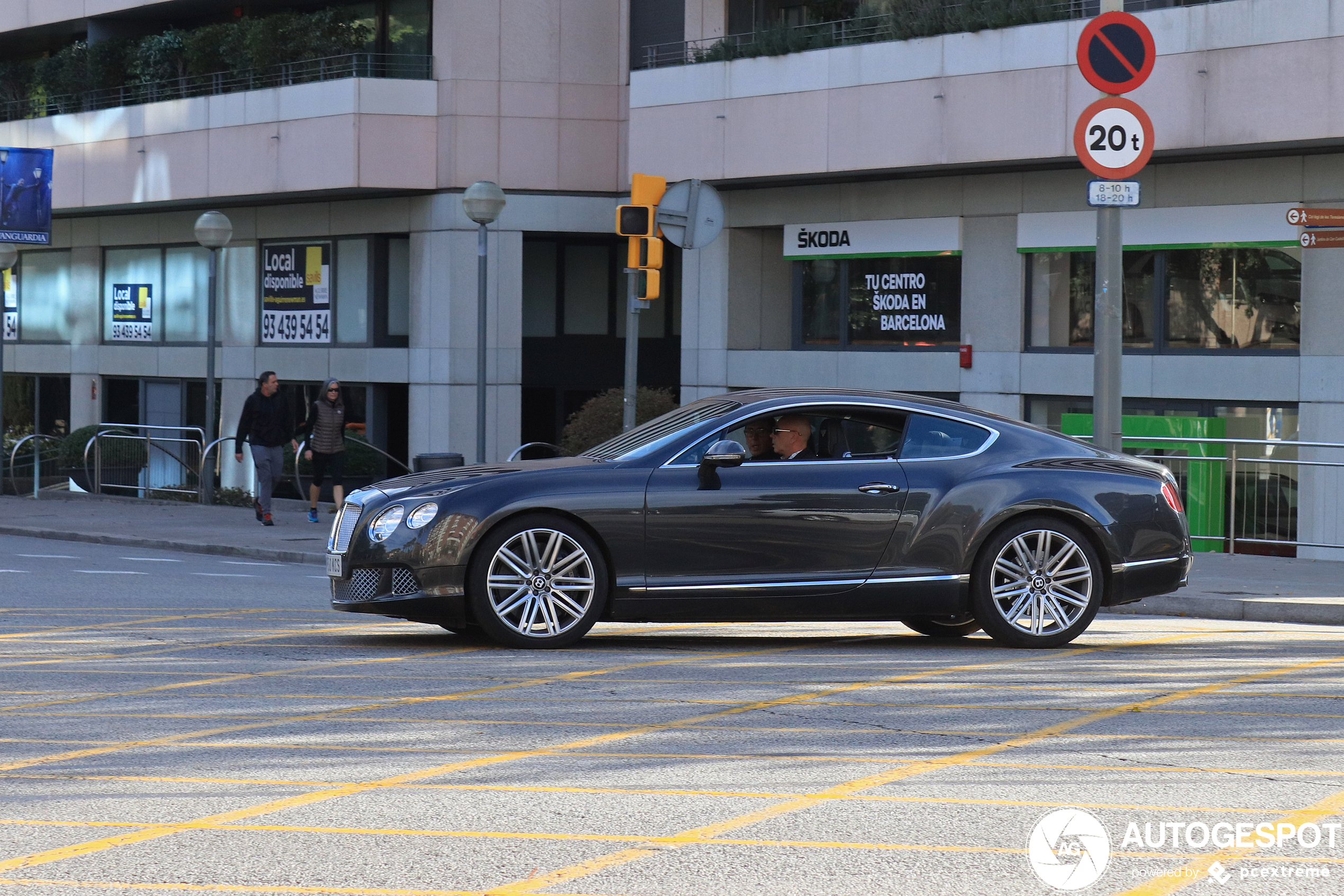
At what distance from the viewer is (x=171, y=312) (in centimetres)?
3044

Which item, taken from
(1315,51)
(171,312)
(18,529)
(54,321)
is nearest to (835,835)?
(1315,51)

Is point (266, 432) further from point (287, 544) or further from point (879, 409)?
point (879, 409)

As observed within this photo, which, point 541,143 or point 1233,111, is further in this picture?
point 541,143

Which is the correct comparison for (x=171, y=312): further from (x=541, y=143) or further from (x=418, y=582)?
(x=418, y=582)

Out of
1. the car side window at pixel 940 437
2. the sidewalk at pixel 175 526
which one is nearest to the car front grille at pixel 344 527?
the car side window at pixel 940 437

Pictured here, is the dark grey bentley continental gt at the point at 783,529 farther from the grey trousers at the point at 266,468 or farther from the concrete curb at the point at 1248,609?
the grey trousers at the point at 266,468

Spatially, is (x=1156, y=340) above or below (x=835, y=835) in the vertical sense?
above

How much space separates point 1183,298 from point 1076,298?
1372 mm

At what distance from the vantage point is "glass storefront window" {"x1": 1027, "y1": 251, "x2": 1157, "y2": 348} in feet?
65.5

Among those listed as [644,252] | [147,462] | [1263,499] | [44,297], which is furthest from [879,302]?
[44,297]

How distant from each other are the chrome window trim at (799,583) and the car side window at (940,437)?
0.68 m

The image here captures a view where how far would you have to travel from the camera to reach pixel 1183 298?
771 inches

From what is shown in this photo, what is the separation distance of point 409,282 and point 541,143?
9.34ft

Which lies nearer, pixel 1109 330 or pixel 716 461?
pixel 716 461
